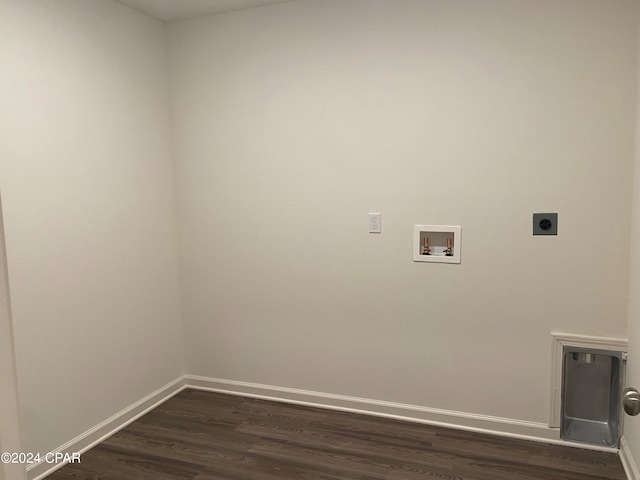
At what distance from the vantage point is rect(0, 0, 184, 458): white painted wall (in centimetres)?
256

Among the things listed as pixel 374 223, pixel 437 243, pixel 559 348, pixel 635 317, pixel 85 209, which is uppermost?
pixel 85 209

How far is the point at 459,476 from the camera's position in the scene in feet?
8.44

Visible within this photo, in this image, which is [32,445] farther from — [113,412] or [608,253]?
[608,253]

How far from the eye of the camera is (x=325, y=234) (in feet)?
10.7

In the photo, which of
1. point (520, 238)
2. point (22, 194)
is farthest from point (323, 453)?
point (22, 194)

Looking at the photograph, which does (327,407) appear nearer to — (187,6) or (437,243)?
(437,243)

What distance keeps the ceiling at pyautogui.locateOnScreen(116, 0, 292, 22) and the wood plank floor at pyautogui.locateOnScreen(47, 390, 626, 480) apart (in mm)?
2642

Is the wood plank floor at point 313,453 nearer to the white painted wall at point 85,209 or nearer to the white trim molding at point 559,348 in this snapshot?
the white trim molding at point 559,348

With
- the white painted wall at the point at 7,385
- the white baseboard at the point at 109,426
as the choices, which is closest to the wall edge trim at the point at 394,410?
the white baseboard at the point at 109,426

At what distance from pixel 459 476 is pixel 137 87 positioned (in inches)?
118

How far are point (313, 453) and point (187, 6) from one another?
2.84m

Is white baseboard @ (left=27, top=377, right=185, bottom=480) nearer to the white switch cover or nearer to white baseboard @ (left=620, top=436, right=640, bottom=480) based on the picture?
the white switch cover


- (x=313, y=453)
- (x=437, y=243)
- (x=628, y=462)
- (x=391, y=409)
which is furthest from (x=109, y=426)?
(x=628, y=462)

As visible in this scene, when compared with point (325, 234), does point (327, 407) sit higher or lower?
lower
